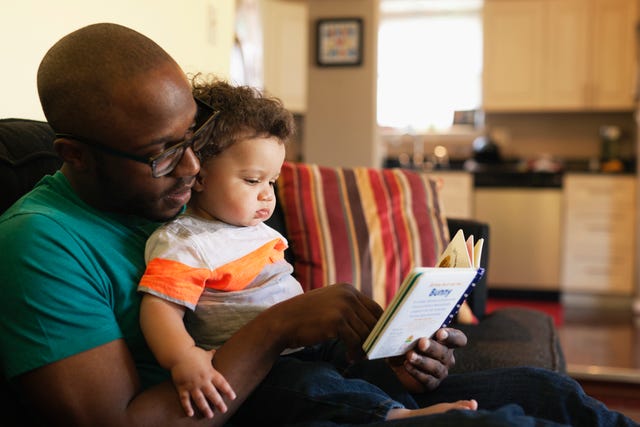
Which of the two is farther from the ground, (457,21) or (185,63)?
(457,21)

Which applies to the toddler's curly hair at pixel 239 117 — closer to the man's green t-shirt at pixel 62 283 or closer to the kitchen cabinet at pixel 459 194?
the man's green t-shirt at pixel 62 283

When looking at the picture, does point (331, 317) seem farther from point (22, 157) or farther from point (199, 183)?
point (22, 157)

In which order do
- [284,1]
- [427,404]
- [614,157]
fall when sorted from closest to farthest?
[427,404]
[614,157]
[284,1]

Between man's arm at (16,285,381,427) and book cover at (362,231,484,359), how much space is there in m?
0.04

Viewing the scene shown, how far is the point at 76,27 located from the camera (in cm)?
168

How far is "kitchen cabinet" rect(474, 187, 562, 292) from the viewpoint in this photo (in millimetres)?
5078

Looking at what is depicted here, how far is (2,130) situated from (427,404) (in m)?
0.88

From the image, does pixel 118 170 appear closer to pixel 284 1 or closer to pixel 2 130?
pixel 2 130

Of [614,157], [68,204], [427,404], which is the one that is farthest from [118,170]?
[614,157]

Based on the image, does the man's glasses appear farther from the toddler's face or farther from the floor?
the floor

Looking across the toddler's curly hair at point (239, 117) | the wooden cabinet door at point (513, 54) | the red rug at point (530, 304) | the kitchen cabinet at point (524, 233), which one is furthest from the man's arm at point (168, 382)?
the wooden cabinet door at point (513, 54)

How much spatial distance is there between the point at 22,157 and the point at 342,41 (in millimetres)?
3348

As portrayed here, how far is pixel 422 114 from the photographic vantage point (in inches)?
245

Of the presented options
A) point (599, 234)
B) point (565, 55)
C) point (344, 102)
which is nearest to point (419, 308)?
point (344, 102)
